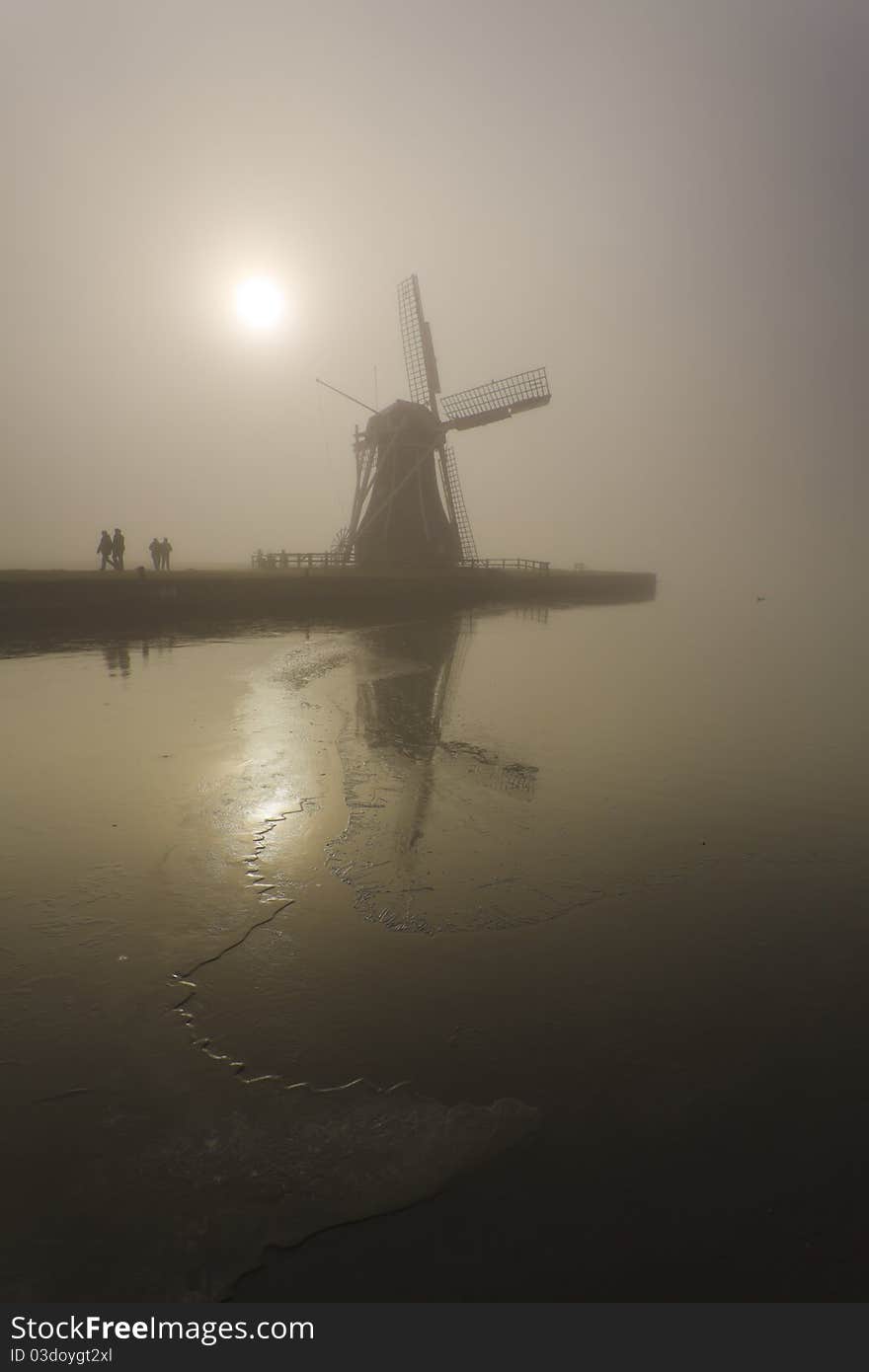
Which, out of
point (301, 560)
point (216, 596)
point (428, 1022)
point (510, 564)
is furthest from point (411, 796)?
point (510, 564)

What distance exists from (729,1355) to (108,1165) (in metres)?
2.36

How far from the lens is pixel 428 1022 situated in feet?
11.9

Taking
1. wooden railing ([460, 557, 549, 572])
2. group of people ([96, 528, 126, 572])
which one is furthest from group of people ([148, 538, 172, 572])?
wooden railing ([460, 557, 549, 572])

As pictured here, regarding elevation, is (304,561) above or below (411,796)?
above

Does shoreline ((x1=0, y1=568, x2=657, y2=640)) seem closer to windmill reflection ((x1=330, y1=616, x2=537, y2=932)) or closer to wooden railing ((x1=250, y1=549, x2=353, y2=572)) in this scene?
wooden railing ((x1=250, y1=549, x2=353, y2=572))

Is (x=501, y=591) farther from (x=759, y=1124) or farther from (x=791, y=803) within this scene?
(x=759, y=1124)

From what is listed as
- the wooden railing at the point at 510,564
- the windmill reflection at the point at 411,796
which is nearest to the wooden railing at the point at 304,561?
the wooden railing at the point at 510,564

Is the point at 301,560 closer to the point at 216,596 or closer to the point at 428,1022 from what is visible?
the point at 216,596

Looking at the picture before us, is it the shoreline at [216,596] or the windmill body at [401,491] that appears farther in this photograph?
the windmill body at [401,491]

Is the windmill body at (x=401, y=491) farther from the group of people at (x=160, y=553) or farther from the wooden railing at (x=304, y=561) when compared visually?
the group of people at (x=160, y=553)

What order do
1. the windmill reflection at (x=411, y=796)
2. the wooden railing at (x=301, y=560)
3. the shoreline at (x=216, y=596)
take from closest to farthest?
the windmill reflection at (x=411, y=796) → the shoreline at (x=216, y=596) → the wooden railing at (x=301, y=560)

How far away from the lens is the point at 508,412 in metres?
36.4

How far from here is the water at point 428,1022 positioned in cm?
242

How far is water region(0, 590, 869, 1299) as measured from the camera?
95.3 inches
